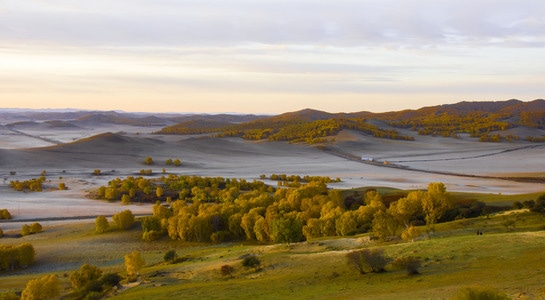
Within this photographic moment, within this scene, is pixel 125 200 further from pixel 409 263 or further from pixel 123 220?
pixel 409 263

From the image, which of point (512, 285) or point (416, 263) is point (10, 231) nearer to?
point (416, 263)

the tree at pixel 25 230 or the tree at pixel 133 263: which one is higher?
the tree at pixel 133 263

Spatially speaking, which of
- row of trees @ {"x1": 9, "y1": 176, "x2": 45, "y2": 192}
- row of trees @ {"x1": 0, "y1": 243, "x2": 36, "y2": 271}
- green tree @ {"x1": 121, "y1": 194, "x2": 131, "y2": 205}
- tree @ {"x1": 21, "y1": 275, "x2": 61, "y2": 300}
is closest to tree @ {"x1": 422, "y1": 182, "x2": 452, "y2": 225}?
tree @ {"x1": 21, "y1": 275, "x2": 61, "y2": 300}

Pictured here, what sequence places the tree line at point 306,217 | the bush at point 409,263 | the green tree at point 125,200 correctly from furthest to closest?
the green tree at point 125,200, the tree line at point 306,217, the bush at point 409,263

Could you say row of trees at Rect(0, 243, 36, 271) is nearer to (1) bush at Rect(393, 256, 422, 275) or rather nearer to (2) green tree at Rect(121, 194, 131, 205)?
(1) bush at Rect(393, 256, 422, 275)

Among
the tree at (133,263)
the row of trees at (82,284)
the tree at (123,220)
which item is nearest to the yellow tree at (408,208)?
the tree at (133,263)

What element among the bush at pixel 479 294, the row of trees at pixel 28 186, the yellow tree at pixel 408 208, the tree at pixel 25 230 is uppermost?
the bush at pixel 479 294

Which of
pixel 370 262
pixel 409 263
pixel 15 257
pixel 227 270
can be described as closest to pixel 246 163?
pixel 15 257

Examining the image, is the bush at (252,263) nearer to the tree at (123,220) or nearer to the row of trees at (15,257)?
the row of trees at (15,257)
